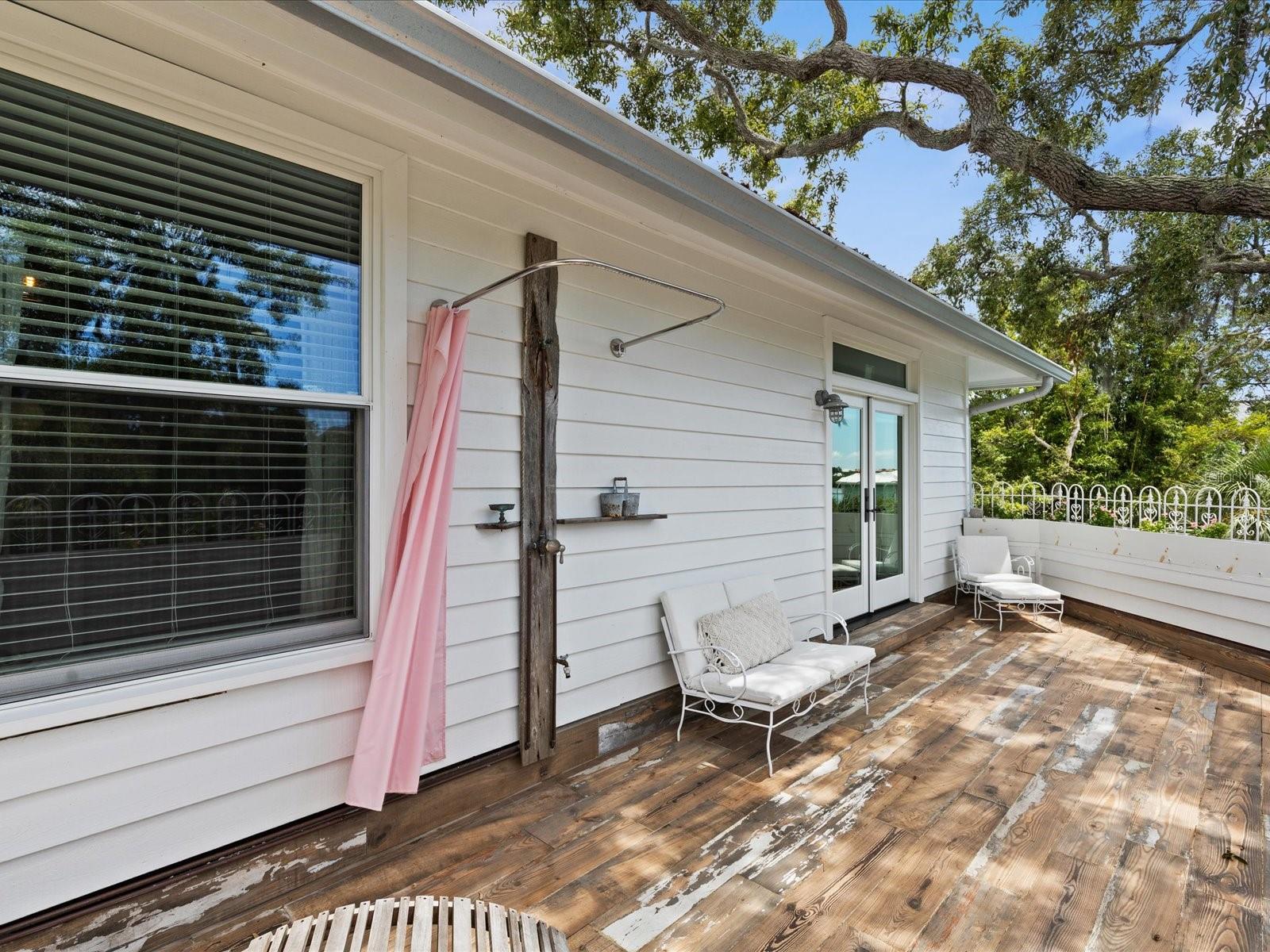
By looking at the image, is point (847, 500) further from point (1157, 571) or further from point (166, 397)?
point (166, 397)

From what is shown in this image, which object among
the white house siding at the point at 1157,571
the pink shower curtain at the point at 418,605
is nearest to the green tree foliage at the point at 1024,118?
the white house siding at the point at 1157,571

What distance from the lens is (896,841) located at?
8.00 feet

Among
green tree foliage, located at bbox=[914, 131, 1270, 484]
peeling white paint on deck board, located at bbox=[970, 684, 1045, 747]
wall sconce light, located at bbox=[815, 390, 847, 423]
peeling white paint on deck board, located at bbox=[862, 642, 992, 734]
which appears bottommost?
peeling white paint on deck board, located at bbox=[970, 684, 1045, 747]

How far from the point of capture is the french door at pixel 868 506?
200 inches

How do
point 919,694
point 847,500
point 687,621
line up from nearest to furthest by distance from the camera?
point 687,621, point 919,694, point 847,500

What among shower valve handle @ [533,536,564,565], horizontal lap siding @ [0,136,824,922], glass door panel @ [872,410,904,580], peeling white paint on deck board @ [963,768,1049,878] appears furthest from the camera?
glass door panel @ [872,410,904,580]

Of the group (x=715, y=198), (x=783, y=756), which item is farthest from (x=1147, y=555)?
(x=715, y=198)

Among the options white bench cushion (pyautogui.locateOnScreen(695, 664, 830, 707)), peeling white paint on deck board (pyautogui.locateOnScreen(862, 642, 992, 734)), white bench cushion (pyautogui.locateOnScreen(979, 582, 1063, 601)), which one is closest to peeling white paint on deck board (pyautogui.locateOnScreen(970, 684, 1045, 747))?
peeling white paint on deck board (pyautogui.locateOnScreen(862, 642, 992, 734))

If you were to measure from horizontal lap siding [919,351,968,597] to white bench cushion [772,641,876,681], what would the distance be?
294 cm

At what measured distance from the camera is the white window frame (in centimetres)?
165

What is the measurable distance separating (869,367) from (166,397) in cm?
501

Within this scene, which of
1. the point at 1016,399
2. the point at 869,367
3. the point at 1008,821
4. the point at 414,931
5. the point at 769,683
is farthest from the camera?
the point at 1016,399

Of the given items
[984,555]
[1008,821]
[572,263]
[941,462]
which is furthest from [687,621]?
[984,555]

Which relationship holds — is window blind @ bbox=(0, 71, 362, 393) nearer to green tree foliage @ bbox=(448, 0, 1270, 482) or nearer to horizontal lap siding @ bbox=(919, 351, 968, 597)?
green tree foliage @ bbox=(448, 0, 1270, 482)
